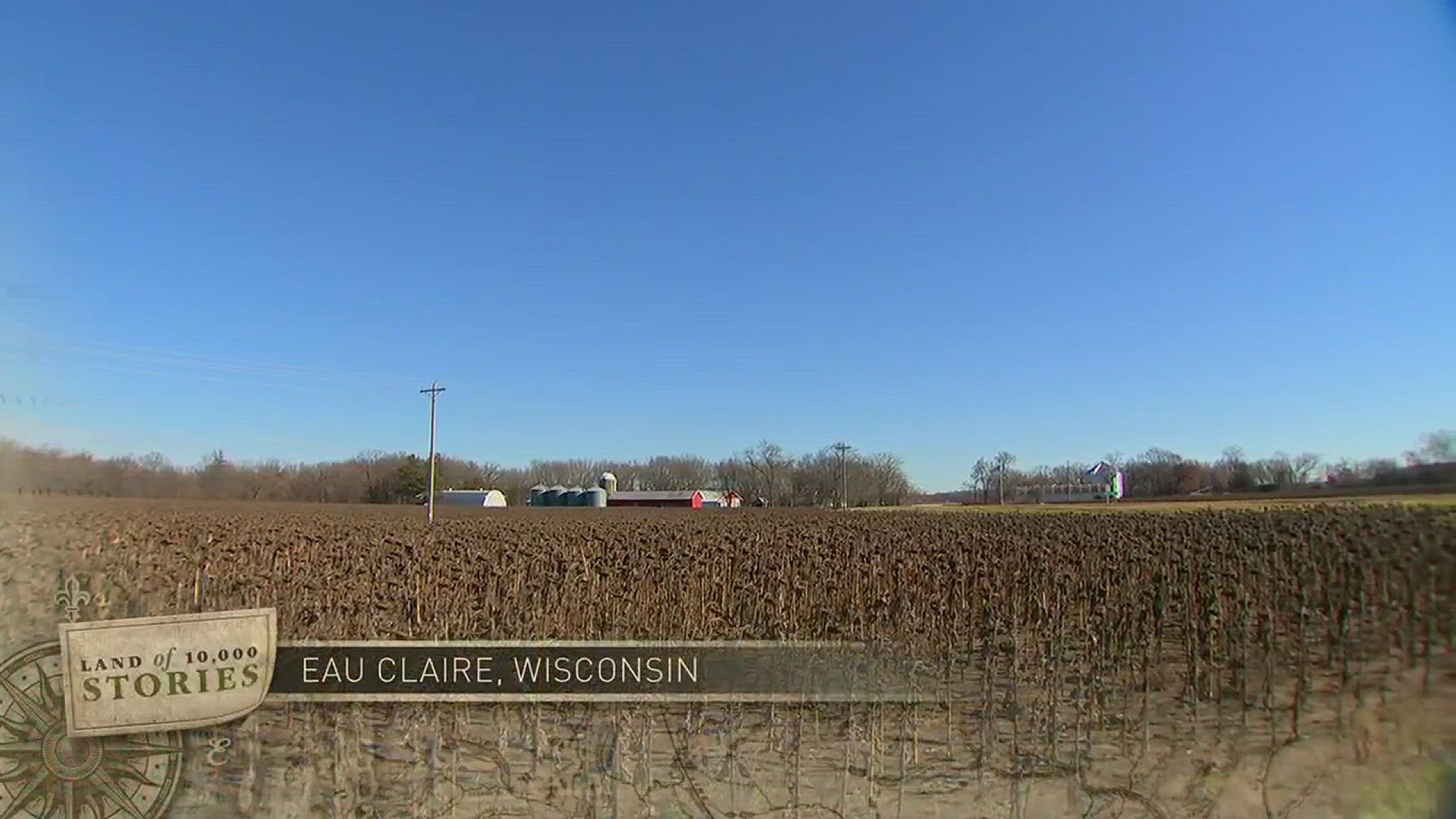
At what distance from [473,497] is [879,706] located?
8308 millimetres

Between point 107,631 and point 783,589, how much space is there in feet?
19.8

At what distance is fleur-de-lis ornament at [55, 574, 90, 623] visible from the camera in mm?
3302

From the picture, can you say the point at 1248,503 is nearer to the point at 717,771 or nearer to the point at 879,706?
the point at 879,706

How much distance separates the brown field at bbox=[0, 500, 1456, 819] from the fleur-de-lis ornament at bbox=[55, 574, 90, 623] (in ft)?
0.14

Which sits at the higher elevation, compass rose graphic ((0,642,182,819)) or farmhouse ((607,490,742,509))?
farmhouse ((607,490,742,509))

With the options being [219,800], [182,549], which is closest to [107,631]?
[219,800]

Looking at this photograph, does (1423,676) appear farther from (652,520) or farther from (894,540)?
(652,520)

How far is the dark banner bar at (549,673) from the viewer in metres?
4.17

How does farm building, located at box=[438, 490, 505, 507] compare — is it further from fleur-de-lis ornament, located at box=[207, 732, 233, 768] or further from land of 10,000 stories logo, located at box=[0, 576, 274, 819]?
land of 10,000 stories logo, located at box=[0, 576, 274, 819]

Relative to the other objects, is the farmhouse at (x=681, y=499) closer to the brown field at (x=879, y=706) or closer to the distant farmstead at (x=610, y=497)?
the distant farmstead at (x=610, y=497)

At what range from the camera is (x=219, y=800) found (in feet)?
12.2

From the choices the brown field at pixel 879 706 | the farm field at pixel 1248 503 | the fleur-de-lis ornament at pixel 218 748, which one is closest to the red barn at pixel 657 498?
the brown field at pixel 879 706

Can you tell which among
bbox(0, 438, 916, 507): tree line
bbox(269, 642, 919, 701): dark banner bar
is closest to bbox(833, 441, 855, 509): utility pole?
bbox(0, 438, 916, 507): tree line

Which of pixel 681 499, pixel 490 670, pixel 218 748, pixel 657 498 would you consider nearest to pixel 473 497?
pixel 657 498
